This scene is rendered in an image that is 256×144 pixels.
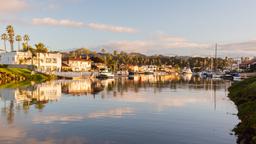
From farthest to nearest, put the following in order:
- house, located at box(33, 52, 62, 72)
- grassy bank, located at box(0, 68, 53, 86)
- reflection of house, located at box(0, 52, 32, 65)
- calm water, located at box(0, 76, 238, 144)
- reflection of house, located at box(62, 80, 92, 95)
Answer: house, located at box(33, 52, 62, 72), reflection of house, located at box(0, 52, 32, 65), grassy bank, located at box(0, 68, 53, 86), reflection of house, located at box(62, 80, 92, 95), calm water, located at box(0, 76, 238, 144)

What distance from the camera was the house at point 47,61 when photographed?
506 feet

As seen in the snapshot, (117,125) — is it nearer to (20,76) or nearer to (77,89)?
(77,89)

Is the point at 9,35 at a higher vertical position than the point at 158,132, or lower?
higher

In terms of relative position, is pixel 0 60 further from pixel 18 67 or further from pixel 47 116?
pixel 47 116

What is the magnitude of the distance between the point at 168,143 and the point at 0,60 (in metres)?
154

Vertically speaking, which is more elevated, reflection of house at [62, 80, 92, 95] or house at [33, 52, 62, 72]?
house at [33, 52, 62, 72]

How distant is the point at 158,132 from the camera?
26.3 m

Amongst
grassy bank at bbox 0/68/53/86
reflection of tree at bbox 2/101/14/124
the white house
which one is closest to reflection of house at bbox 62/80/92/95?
reflection of tree at bbox 2/101/14/124

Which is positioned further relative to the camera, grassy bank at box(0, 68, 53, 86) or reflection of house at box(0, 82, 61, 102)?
grassy bank at box(0, 68, 53, 86)

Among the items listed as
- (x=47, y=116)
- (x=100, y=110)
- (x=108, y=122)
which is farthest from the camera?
(x=100, y=110)

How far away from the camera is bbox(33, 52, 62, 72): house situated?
154125mm

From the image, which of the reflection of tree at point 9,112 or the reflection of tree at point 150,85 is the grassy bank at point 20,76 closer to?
the reflection of tree at point 150,85

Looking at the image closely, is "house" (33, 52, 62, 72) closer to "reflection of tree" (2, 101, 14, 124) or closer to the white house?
Result: the white house

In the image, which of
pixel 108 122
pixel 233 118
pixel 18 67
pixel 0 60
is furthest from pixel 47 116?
pixel 0 60
